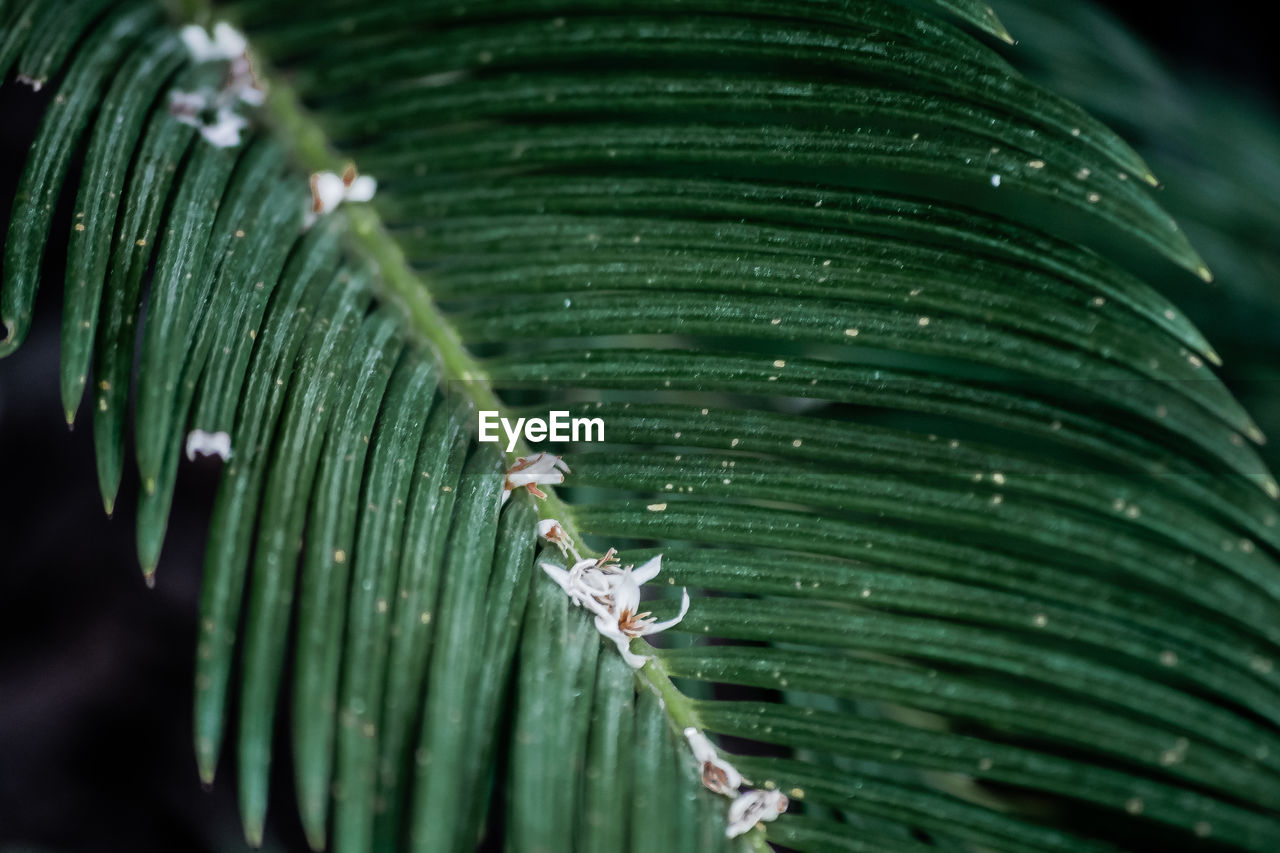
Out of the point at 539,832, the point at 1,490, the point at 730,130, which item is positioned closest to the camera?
the point at 539,832

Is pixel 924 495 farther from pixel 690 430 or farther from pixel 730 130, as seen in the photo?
pixel 730 130

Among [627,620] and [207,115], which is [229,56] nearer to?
[207,115]

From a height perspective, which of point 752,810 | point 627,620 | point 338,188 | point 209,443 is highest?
point 338,188

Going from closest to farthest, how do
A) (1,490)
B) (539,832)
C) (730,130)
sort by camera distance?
(539,832) → (730,130) → (1,490)

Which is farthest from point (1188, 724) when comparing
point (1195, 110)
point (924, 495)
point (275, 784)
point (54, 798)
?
point (54, 798)

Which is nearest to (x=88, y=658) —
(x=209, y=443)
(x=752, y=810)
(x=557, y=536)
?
(x=209, y=443)

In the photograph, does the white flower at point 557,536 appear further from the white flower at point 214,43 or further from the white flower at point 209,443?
the white flower at point 214,43
